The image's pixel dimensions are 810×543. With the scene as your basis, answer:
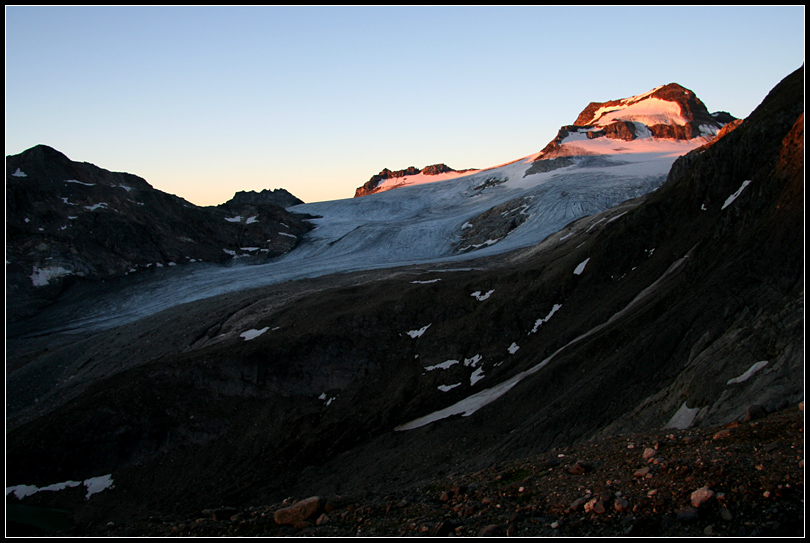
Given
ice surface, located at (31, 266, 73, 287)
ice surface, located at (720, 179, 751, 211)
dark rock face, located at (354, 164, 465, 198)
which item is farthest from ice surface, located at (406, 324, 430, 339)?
dark rock face, located at (354, 164, 465, 198)

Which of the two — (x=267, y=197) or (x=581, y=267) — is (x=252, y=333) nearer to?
(x=581, y=267)

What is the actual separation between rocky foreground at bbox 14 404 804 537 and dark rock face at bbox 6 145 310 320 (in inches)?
2484

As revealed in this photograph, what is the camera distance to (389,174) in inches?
6609

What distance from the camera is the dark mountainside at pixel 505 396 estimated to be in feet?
34.7

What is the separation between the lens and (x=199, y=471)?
2833 centimetres

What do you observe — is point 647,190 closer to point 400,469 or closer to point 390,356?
point 390,356

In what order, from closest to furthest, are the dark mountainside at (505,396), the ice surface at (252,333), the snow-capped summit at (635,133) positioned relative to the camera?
1. the dark mountainside at (505,396)
2. the ice surface at (252,333)
3. the snow-capped summit at (635,133)

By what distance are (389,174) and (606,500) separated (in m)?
161

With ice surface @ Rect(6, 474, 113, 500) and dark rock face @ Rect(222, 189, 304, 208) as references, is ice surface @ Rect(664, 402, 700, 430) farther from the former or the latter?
dark rock face @ Rect(222, 189, 304, 208)

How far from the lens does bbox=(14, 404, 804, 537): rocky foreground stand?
8805 mm

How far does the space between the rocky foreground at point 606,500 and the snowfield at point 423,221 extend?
4946cm

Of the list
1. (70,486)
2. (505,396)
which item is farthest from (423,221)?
(70,486)

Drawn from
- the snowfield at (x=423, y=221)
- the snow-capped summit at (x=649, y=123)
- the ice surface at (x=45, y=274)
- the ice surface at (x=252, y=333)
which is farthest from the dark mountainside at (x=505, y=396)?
the snow-capped summit at (x=649, y=123)

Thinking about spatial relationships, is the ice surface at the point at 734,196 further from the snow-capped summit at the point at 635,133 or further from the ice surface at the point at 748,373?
the snow-capped summit at the point at 635,133
